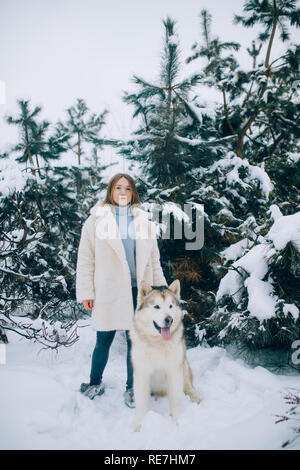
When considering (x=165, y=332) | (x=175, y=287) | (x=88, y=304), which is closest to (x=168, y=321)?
(x=165, y=332)

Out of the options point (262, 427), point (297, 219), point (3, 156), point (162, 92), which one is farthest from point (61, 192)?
point (262, 427)

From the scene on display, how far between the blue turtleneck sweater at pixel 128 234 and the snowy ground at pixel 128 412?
119cm

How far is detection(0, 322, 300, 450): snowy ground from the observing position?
192 cm

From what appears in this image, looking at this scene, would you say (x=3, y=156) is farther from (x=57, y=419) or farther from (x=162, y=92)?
(x=57, y=419)

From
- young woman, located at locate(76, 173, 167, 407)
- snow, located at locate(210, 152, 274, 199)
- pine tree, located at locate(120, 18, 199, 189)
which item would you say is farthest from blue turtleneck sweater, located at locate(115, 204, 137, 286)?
snow, located at locate(210, 152, 274, 199)

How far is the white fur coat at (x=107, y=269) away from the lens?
254 cm

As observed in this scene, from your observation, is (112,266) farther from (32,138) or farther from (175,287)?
(32,138)

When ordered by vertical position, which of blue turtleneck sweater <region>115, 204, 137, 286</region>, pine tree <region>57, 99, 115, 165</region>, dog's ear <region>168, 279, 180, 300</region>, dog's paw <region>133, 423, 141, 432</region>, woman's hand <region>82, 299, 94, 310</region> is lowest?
dog's paw <region>133, 423, 141, 432</region>

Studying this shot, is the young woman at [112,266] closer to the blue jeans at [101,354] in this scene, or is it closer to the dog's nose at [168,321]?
the blue jeans at [101,354]

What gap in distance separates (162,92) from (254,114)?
1.83m

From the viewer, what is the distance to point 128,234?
2717mm

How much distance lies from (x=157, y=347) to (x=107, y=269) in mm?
842

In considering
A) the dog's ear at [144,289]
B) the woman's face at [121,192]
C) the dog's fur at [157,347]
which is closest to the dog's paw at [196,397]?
the dog's fur at [157,347]

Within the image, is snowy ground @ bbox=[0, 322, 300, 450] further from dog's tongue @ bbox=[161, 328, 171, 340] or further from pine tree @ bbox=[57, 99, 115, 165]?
pine tree @ bbox=[57, 99, 115, 165]
